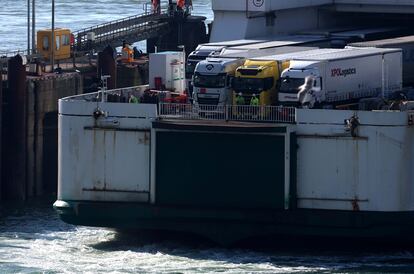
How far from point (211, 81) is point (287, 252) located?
14.3 ft

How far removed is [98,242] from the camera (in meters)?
43.4

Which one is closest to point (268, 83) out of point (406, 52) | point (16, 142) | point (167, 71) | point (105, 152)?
point (105, 152)

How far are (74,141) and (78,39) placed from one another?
16.8m

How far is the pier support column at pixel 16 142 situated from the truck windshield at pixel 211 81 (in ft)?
21.1

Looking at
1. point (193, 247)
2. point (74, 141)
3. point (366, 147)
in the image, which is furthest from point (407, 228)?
point (74, 141)

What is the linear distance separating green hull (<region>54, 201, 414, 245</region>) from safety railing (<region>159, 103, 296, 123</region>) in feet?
6.58

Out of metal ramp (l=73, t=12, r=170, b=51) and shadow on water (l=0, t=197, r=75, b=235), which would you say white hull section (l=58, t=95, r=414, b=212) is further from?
metal ramp (l=73, t=12, r=170, b=51)

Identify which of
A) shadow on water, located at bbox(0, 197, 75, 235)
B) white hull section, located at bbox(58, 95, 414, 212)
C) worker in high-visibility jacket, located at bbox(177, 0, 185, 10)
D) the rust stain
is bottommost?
shadow on water, located at bbox(0, 197, 75, 235)

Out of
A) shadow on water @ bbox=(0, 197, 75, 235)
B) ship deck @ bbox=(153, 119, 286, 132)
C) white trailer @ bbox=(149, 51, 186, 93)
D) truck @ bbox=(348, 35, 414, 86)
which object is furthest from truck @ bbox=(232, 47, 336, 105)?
shadow on water @ bbox=(0, 197, 75, 235)

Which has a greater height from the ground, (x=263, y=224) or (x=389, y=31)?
(x=389, y=31)

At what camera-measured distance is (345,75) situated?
44000 mm

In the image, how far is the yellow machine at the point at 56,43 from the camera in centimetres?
5606

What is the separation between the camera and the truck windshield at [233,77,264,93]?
43031mm

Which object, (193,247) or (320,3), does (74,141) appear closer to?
(193,247)
